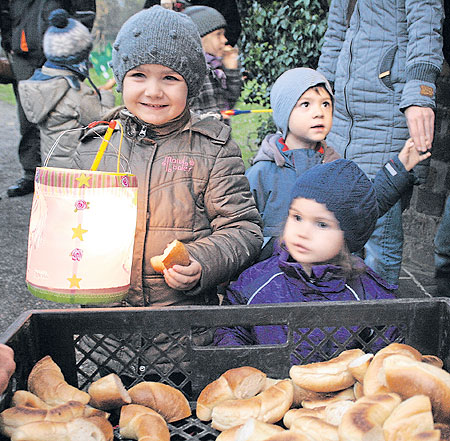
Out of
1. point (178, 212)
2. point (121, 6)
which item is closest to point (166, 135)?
point (178, 212)

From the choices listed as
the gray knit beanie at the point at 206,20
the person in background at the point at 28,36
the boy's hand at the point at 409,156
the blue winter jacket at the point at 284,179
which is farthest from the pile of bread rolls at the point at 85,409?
the person in background at the point at 28,36

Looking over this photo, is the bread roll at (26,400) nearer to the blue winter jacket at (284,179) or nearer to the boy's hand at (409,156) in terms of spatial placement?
the blue winter jacket at (284,179)

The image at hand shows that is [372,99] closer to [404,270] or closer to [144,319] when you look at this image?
[404,270]

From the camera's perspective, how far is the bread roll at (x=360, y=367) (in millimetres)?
1287

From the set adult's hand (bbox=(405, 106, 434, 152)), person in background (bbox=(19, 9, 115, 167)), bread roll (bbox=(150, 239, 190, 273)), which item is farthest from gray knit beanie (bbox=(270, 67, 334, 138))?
person in background (bbox=(19, 9, 115, 167))

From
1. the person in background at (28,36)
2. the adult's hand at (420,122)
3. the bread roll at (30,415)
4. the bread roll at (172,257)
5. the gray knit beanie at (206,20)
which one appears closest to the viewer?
the bread roll at (30,415)

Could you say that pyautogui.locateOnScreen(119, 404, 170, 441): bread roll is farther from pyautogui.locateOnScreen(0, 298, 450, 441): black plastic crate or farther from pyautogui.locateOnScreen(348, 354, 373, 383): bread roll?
pyautogui.locateOnScreen(348, 354, 373, 383): bread roll

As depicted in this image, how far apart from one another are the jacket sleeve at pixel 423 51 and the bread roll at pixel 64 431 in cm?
221

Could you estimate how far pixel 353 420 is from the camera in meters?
1.10

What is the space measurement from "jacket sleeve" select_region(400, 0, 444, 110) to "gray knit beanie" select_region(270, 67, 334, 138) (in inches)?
16.5

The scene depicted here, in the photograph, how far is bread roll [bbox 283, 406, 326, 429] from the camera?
1.25 meters

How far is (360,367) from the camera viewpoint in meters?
1.29

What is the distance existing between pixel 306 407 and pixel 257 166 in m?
1.60

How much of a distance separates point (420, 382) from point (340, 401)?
0.20 meters
